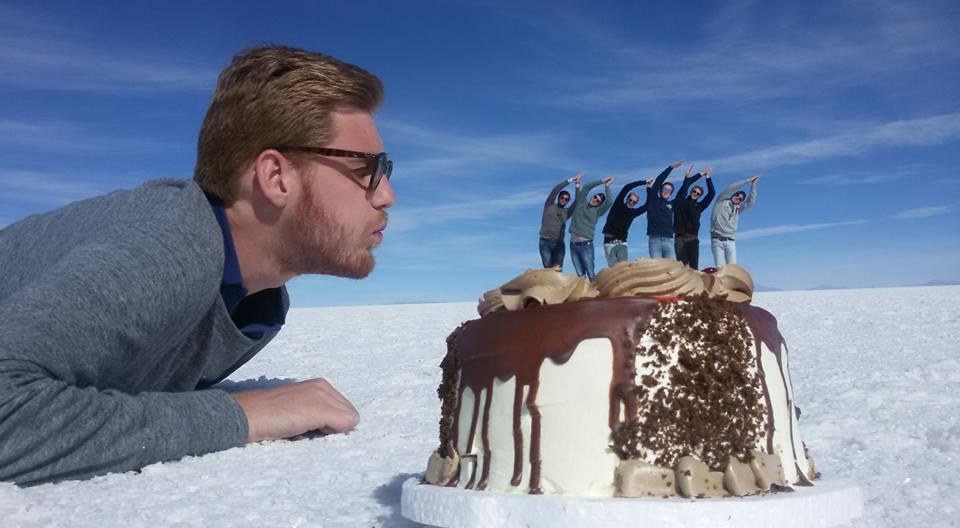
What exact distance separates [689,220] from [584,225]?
43.0 inches

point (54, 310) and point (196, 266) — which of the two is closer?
point (54, 310)

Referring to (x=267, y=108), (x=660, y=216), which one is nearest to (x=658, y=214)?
(x=660, y=216)

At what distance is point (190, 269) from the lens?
96.7 inches

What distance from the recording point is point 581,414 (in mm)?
1755

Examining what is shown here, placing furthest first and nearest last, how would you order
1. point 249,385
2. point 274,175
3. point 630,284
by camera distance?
point 249,385 < point 274,175 < point 630,284

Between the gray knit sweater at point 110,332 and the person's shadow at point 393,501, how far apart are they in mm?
753

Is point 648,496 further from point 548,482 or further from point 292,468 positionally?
point 292,468

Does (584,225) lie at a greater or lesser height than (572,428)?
greater

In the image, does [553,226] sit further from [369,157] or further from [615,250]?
[369,157]

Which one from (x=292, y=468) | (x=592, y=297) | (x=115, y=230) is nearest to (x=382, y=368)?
(x=292, y=468)

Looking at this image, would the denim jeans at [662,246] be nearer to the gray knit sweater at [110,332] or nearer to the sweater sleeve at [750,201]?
the sweater sleeve at [750,201]

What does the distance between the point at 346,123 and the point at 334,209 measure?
1.01ft

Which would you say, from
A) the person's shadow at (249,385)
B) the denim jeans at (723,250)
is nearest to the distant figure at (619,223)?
the denim jeans at (723,250)

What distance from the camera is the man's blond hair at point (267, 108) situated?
8.77 feet
